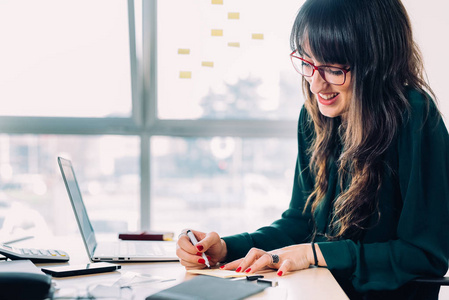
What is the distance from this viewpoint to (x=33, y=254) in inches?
49.1

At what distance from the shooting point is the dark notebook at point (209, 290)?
84cm

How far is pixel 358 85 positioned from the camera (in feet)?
4.33

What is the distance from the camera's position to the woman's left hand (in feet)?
3.75

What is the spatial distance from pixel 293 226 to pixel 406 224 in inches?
15.6

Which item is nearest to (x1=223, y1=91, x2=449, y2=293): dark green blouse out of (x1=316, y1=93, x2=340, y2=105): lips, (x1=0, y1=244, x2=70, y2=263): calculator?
(x1=316, y1=93, x2=340, y2=105): lips

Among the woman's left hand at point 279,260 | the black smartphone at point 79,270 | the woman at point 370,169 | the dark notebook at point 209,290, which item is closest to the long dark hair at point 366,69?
the woman at point 370,169

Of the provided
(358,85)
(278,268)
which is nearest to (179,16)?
(358,85)

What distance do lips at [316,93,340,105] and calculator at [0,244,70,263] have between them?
0.84 meters

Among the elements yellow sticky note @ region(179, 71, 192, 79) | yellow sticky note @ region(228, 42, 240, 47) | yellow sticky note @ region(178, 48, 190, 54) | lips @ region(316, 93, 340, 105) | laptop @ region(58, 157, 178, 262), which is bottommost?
laptop @ region(58, 157, 178, 262)

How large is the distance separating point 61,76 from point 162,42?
62cm

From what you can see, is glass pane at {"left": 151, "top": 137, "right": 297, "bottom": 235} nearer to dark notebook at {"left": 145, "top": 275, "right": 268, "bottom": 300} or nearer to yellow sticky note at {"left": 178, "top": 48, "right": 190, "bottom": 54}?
yellow sticky note at {"left": 178, "top": 48, "right": 190, "bottom": 54}

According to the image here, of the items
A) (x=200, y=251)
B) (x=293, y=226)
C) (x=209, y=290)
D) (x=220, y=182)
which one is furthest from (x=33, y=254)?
(x=220, y=182)

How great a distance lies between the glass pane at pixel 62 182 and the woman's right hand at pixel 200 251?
5.00 ft

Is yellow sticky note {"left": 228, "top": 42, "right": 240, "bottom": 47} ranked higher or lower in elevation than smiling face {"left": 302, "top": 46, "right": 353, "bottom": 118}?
higher
